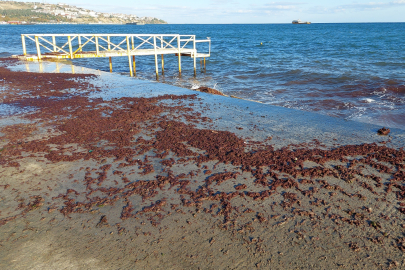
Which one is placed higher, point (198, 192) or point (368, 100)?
point (198, 192)

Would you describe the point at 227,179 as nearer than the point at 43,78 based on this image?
Yes

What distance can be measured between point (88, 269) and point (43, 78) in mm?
11929

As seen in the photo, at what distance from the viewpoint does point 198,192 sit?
13.6ft

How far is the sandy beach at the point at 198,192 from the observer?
9.82ft

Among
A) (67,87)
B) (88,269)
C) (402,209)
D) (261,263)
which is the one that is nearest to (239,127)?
(402,209)

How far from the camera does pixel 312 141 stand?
6039 mm

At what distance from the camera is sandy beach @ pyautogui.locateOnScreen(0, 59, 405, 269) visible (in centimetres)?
299

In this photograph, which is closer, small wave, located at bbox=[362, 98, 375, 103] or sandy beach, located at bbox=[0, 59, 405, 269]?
sandy beach, located at bbox=[0, 59, 405, 269]

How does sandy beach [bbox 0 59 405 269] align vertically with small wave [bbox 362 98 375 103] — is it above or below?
above

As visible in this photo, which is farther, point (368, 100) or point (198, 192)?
point (368, 100)

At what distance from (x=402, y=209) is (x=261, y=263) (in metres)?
2.17

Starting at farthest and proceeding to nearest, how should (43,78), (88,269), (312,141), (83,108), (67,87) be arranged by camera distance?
(43,78)
(67,87)
(83,108)
(312,141)
(88,269)

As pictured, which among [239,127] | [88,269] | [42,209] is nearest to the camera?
[88,269]

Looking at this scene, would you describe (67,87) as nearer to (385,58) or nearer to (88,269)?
(88,269)
